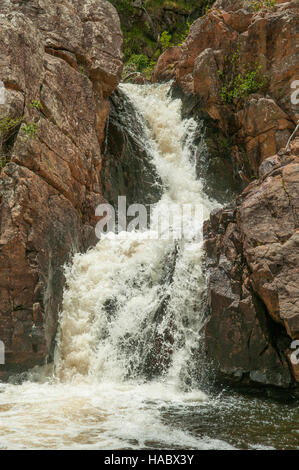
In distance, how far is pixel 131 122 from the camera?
1652 centimetres

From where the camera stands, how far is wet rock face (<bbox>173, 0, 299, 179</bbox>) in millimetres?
14945

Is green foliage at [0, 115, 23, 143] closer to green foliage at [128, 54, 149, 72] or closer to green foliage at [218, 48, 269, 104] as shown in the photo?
green foliage at [218, 48, 269, 104]

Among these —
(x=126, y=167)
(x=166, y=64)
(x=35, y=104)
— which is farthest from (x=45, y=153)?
(x=166, y=64)

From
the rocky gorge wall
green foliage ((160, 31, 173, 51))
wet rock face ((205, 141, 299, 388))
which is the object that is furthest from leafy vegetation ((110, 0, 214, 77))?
wet rock face ((205, 141, 299, 388))

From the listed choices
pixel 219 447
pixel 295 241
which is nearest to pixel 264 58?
pixel 295 241

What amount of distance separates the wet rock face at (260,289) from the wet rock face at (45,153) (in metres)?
3.45

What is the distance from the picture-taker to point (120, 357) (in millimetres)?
8820

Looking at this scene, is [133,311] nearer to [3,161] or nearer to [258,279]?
[258,279]

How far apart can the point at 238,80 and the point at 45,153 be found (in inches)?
348

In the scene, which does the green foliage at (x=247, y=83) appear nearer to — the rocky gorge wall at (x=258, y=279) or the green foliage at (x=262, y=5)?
the green foliage at (x=262, y=5)

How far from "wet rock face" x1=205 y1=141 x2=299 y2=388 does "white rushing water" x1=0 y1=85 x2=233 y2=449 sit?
712mm

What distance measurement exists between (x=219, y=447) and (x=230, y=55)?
14.7 metres

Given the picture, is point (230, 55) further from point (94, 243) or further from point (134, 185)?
point (94, 243)

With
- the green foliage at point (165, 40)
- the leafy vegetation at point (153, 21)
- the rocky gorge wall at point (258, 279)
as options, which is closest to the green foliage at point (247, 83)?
the rocky gorge wall at point (258, 279)
